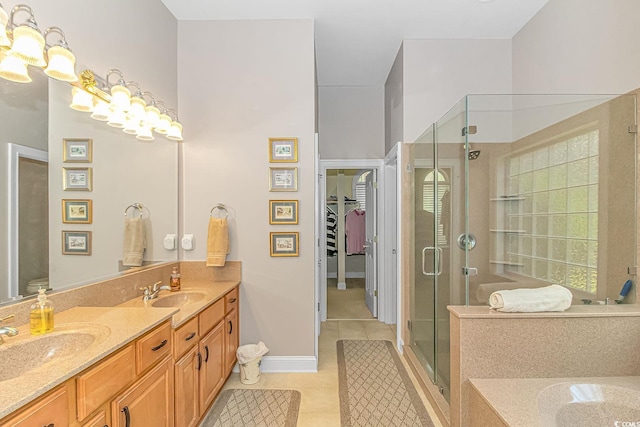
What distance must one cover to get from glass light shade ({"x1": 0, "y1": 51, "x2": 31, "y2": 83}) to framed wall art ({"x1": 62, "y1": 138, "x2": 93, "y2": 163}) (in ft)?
1.18

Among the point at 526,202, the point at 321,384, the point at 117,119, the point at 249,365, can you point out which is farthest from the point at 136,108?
the point at 526,202

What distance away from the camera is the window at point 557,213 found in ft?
6.52

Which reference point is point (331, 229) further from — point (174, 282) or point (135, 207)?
point (135, 207)

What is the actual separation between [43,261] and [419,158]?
274 cm

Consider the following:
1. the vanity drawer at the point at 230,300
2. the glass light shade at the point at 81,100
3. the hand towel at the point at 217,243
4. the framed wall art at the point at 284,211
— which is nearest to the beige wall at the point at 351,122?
the framed wall art at the point at 284,211

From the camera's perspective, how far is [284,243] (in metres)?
2.69

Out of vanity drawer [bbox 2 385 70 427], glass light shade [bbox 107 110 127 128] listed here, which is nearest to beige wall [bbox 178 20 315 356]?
glass light shade [bbox 107 110 127 128]

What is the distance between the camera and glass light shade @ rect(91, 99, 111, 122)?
5.90 feet

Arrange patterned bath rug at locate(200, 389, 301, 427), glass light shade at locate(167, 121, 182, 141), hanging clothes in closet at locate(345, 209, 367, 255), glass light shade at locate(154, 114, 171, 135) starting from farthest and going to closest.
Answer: hanging clothes in closet at locate(345, 209, 367, 255), glass light shade at locate(167, 121, 182, 141), glass light shade at locate(154, 114, 171, 135), patterned bath rug at locate(200, 389, 301, 427)

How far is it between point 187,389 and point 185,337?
303mm

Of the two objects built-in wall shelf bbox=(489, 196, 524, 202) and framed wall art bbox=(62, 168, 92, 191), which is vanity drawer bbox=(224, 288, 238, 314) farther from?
built-in wall shelf bbox=(489, 196, 524, 202)

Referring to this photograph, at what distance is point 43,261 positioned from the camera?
1.51 m

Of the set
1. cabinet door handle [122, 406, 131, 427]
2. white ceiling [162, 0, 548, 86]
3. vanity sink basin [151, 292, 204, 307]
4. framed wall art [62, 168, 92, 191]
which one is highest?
white ceiling [162, 0, 548, 86]

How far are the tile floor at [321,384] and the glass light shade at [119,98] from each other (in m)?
2.13
